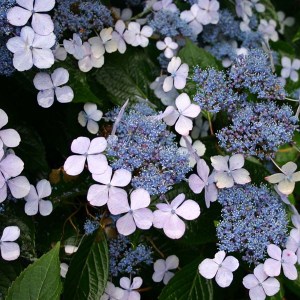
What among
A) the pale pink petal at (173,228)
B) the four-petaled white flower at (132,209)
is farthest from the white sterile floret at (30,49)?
the pale pink petal at (173,228)

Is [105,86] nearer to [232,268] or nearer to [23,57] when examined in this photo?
[23,57]

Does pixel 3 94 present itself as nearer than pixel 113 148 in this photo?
No

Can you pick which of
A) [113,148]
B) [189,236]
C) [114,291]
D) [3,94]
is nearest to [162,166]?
[113,148]

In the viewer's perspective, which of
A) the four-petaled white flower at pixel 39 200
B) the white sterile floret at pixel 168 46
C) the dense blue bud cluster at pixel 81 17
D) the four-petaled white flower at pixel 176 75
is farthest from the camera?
the white sterile floret at pixel 168 46

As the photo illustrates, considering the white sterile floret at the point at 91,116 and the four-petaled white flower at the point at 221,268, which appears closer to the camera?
the four-petaled white flower at the point at 221,268

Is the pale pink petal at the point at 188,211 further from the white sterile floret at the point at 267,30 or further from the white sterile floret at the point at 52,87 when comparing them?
the white sterile floret at the point at 267,30

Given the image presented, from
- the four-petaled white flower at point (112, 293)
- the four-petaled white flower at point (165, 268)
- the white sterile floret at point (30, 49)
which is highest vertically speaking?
the white sterile floret at point (30, 49)

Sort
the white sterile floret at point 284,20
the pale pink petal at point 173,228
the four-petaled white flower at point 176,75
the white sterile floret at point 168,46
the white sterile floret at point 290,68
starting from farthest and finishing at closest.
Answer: the white sterile floret at point 284,20 → the white sterile floret at point 290,68 → the white sterile floret at point 168,46 → the four-petaled white flower at point 176,75 → the pale pink petal at point 173,228
